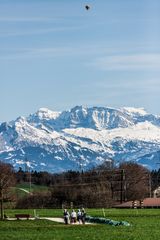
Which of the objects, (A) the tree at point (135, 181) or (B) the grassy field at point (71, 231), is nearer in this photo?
(B) the grassy field at point (71, 231)

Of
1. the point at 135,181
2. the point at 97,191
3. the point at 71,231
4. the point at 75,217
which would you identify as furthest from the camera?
the point at 135,181

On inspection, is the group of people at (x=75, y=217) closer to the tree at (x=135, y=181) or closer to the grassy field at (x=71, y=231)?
the grassy field at (x=71, y=231)

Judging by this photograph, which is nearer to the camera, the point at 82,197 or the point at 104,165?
the point at 82,197

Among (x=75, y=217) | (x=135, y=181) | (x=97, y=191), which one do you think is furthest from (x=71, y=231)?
(x=135, y=181)

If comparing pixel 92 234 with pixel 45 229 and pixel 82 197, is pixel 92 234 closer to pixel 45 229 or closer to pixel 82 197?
pixel 45 229

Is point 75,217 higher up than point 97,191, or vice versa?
point 97,191

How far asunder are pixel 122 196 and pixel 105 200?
55.8ft

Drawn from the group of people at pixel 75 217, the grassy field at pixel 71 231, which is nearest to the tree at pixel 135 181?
the group of people at pixel 75 217

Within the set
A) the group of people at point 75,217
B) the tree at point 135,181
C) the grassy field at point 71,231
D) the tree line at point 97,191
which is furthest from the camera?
the tree at point 135,181

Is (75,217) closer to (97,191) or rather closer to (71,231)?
(71,231)

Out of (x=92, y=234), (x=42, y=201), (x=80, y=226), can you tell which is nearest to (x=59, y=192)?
(x=42, y=201)

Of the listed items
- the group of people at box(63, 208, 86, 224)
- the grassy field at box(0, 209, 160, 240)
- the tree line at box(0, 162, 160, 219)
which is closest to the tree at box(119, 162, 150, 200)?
the tree line at box(0, 162, 160, 219)

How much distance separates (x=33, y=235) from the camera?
61438 mm

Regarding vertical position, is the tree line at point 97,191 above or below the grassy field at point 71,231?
above
